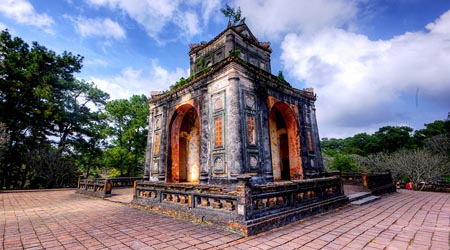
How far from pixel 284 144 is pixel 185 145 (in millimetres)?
6590

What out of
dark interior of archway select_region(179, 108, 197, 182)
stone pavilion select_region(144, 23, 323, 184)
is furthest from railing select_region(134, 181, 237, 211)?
dark interior of archway select_region(179, 108, 197, 182)

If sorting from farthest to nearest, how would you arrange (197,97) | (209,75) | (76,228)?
(197,97)
(209,75)
(76,228)

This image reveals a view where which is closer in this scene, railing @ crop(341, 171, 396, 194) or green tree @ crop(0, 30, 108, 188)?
railing @ crop(341, 171, 396, 194)

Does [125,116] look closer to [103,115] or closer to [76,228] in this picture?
[103,115]

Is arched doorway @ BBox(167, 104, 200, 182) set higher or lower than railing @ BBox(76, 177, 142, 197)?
higher

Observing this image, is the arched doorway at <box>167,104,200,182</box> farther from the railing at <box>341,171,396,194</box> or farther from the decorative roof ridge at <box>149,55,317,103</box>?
the railing at <box>341,171,396,194</box>

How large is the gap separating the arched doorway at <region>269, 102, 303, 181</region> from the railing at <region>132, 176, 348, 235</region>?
4.17 metres

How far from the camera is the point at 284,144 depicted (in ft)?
43.0

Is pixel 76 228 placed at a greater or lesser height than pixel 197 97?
lesser

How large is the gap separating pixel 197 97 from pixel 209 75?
142cm

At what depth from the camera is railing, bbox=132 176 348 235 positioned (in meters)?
4.71

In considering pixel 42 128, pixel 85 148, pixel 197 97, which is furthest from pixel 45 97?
pixel 197 97

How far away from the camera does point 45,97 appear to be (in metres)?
19.4

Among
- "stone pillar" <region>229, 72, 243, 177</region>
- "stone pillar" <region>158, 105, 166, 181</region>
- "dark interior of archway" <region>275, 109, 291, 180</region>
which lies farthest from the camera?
"dark interior of archway" <region>275, 109, 291, 180</region>
